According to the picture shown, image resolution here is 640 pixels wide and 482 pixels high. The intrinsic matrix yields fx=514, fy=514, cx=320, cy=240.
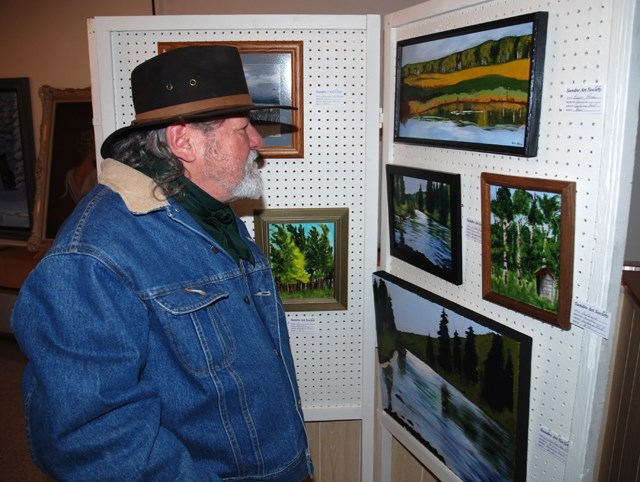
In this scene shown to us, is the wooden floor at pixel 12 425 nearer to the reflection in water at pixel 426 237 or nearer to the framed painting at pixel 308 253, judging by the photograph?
the framed painting at pixel 308 253

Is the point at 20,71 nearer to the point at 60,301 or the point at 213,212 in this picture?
the point at 213,212

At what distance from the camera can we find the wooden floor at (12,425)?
304cm

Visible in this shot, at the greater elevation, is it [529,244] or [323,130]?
[323,130]

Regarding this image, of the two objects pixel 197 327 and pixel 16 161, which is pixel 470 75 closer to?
pixel 197 327

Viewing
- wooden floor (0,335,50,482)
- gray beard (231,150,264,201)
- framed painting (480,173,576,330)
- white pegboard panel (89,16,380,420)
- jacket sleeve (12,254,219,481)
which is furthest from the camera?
wooden floor (0,335,50,482)

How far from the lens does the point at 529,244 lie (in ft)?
4.01

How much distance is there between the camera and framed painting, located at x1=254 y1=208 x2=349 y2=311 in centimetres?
182

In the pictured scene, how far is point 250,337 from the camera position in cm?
131

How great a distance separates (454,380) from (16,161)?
4.23 m

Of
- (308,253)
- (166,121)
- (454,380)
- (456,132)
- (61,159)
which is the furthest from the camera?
(61,159)

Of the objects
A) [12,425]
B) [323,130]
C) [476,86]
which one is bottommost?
[12,425]

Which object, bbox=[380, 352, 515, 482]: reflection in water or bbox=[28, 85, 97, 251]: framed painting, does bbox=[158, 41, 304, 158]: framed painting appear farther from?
bbox=[28, 85, 97, 251]: framed painting

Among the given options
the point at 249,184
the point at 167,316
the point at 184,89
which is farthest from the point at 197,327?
the point at 184,89

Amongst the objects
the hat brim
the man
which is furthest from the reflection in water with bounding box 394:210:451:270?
the hat brim
